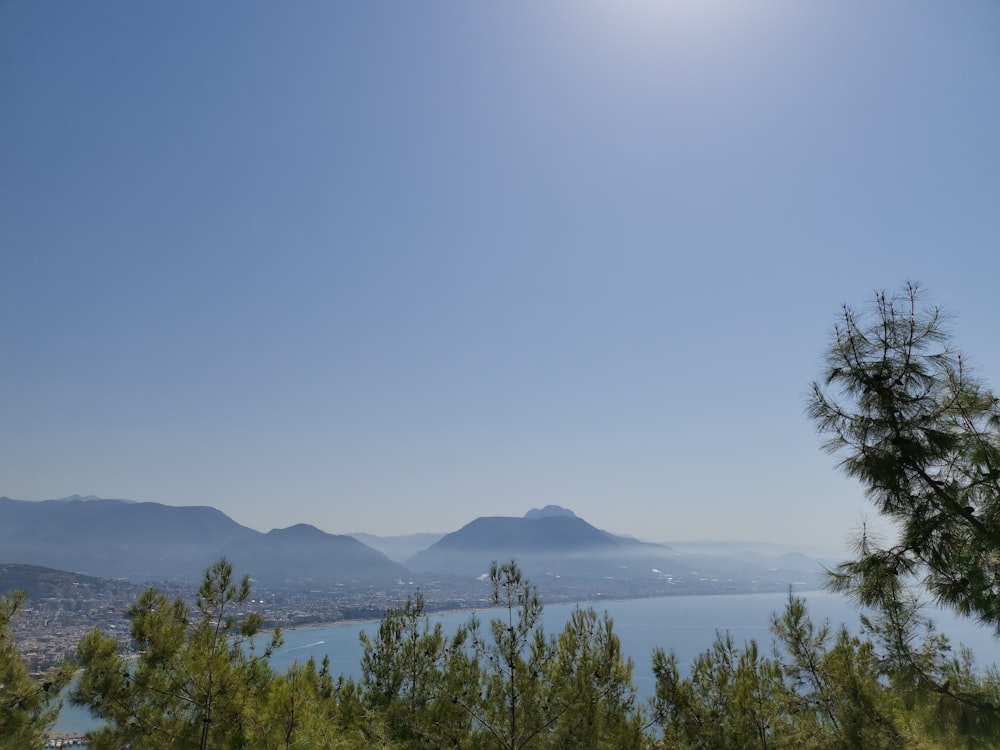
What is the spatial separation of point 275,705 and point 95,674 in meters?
3.17

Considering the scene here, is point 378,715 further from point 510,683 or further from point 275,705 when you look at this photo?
point 275,705

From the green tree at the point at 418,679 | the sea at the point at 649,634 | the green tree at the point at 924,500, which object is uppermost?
the green tree at the point at 924,500

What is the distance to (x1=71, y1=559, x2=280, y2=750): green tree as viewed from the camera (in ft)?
17.9

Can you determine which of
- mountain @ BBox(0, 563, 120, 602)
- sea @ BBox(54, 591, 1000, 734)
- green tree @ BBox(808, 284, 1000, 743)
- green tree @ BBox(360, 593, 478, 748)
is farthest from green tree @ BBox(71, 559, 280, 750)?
mountain @ BBox(0, 563, 120, 602)

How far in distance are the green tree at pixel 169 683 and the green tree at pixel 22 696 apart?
1342 millimetres

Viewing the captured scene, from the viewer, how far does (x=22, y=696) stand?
6.72 m

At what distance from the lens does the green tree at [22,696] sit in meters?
6.53

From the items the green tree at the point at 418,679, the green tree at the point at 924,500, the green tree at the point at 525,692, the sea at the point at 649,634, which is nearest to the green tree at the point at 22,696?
the green tree at the point at 418,679

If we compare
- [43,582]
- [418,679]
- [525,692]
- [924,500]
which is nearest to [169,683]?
[418,679]

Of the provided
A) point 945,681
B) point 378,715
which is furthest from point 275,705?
point 945,681

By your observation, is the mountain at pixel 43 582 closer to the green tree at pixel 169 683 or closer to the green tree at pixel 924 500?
the green tree at pixel 169 683

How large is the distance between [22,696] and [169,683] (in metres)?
2.79

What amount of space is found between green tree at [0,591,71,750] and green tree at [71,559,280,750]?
1.34 meters

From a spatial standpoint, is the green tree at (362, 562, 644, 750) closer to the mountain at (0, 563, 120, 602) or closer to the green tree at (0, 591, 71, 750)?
the green tree at (0, 591, 71, 750)
